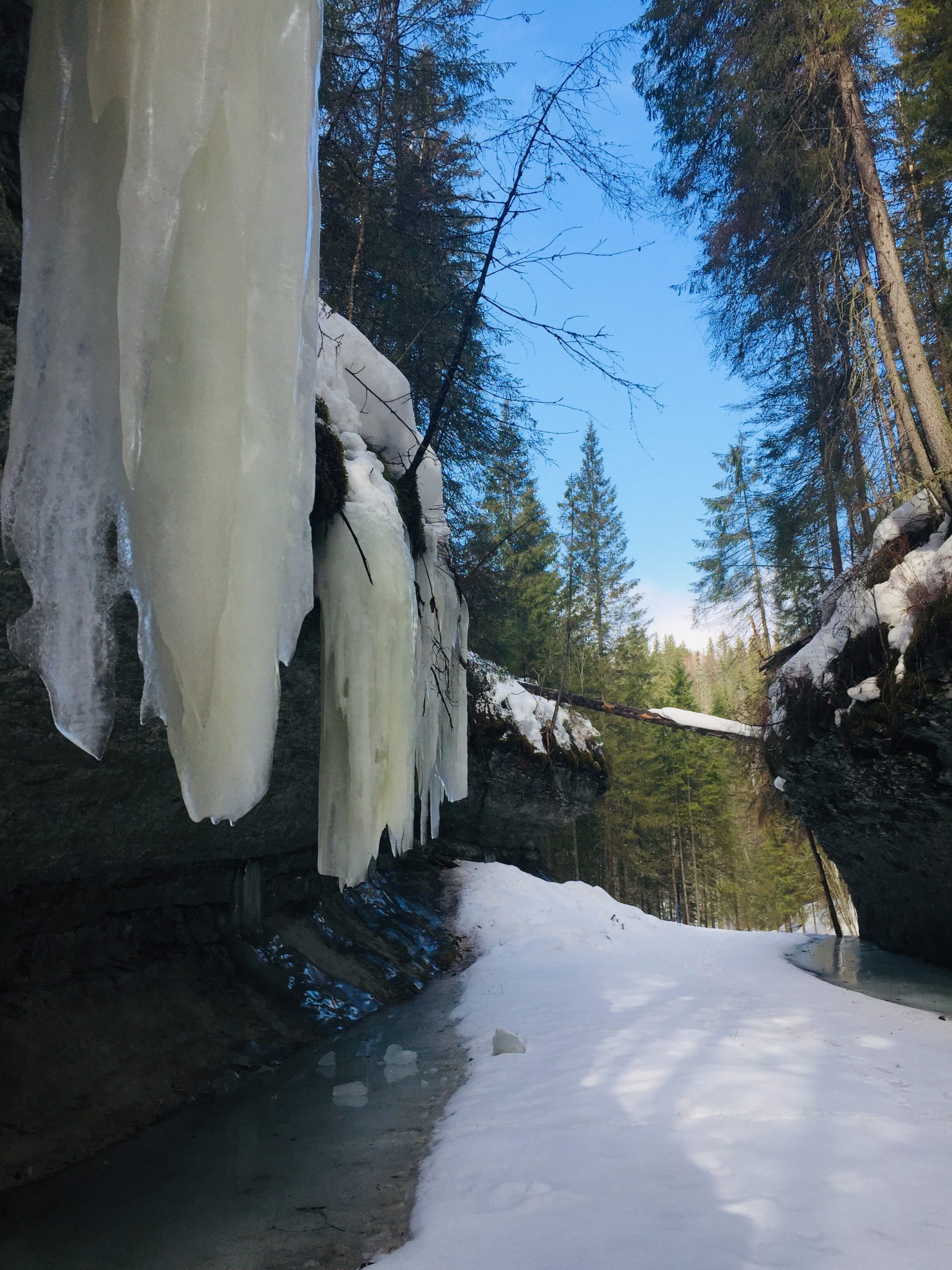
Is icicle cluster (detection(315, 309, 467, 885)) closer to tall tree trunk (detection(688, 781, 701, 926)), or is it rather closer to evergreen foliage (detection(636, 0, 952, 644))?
evergreen foliage (detection(636, 0, 952, 644))

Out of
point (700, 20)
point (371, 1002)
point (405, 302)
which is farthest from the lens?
point (700, 20)

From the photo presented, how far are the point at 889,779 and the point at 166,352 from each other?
7.02m

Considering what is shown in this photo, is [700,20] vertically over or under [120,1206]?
over

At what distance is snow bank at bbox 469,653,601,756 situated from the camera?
10.9 metres

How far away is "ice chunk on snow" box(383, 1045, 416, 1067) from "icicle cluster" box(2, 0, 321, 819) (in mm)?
3146

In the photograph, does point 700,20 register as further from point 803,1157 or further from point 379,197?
point 803,1157

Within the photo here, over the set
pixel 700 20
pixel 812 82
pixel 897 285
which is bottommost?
pixel 897 285

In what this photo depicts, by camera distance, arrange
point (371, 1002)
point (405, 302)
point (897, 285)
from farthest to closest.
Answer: point (405, 302)
point (897, 285)
point (371, 1002)

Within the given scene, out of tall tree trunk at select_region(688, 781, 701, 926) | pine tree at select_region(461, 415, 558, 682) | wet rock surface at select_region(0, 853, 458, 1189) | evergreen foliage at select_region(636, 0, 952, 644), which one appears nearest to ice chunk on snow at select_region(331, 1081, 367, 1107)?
wet rock surface at select_region(0, 853, 458, 1189)

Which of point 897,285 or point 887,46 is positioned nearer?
point 897,285

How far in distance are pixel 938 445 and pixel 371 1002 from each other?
734 centimetres

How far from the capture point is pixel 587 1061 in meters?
4.07

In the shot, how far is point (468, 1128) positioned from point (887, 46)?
12.7 metres

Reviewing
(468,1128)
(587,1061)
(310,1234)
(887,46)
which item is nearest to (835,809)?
(587,1061)
